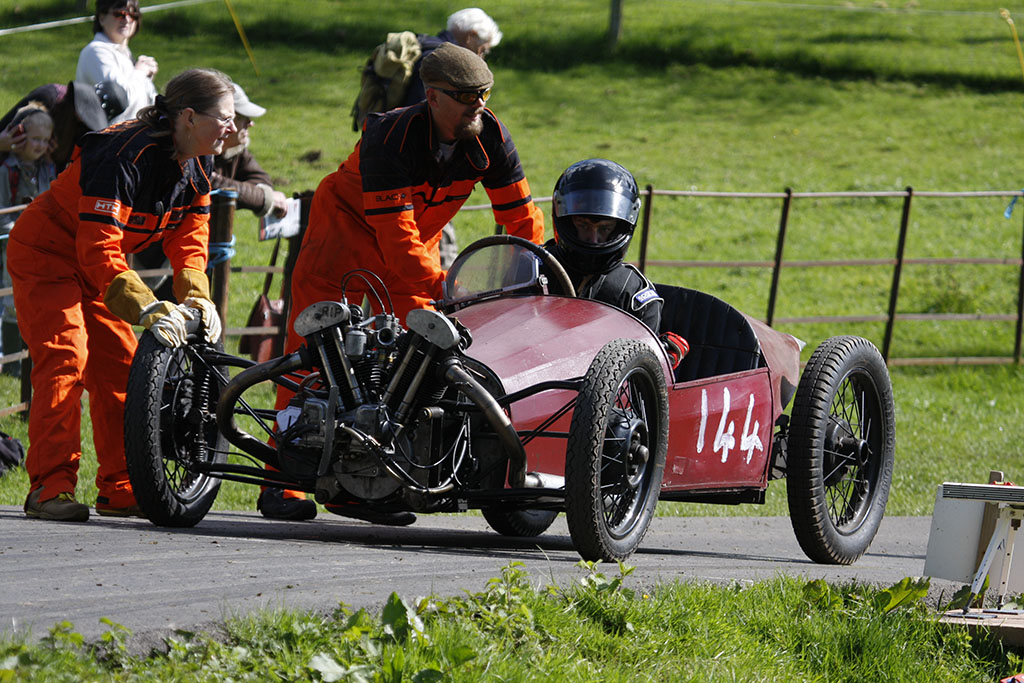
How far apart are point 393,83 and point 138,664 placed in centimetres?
601

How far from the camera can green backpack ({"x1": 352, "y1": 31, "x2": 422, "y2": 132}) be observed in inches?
343

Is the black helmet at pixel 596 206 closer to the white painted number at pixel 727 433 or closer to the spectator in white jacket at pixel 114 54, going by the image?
the white painted number at pixel 727 433

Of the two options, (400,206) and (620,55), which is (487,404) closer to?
(400,206)

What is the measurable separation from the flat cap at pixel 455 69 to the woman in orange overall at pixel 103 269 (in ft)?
2.68

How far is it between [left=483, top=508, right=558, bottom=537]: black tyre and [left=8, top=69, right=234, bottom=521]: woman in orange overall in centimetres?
158

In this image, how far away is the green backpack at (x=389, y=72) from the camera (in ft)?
28.6

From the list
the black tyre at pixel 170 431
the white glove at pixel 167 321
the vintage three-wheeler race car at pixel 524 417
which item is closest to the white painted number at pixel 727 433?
the vintage three-wheeler race car at pixel 524 417

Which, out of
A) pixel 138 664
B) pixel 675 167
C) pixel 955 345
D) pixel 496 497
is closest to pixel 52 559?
pixel 138 664

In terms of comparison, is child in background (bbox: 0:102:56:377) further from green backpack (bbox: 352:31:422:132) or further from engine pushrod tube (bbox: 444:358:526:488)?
engine pushrod tube (bbox: 444:358:526:488)

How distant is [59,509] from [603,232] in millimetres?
2407

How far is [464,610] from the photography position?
156 inches

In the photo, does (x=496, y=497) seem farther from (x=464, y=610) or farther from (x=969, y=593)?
(x=969, y=593)

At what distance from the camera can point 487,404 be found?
15.0 feet

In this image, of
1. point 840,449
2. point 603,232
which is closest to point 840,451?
point 840,449
